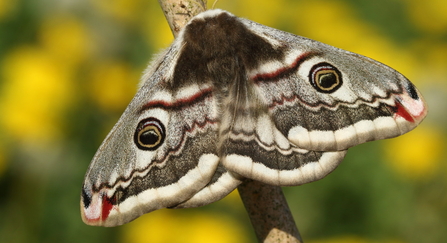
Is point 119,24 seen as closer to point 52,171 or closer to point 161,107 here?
point 52,171

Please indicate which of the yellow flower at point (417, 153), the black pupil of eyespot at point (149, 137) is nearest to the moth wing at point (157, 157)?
the black pupil of eyespot at point (149, 137)

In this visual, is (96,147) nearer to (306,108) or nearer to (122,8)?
(122,8)

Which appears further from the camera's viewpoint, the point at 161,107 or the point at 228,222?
the point at 228,222

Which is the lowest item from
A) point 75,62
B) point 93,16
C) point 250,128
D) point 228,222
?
point 228,222

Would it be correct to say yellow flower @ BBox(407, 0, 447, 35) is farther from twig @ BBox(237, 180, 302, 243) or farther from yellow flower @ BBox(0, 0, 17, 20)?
twig @ BBox(237, 180, 302, 243)

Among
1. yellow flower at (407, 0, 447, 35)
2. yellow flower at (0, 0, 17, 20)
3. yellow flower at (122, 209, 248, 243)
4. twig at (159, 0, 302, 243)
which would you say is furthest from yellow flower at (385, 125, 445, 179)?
yellow flower at (0, 0, 17, 20)

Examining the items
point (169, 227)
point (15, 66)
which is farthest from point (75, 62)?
point (169, 227)

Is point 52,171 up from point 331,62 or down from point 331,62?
down

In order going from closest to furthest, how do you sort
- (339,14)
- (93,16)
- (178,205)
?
(178,205)
(93,16)
(339,14)

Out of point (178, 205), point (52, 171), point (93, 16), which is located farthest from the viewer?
point (93, 16)
